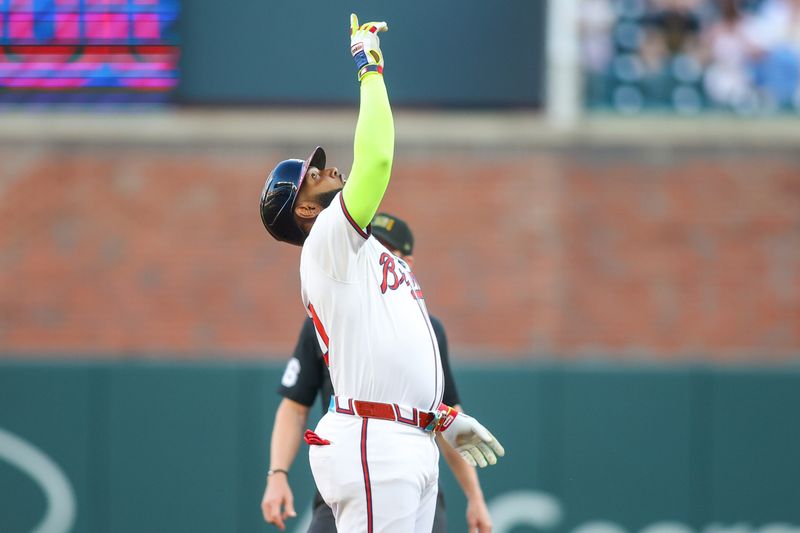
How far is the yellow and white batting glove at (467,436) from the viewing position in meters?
3.57

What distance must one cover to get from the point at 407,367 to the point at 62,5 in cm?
629

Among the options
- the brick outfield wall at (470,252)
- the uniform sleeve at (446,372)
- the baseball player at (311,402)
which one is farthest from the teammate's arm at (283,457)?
the brick outfield wall at (470,252)

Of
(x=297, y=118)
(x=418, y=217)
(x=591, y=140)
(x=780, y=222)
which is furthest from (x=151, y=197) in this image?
(x=780, y=222)

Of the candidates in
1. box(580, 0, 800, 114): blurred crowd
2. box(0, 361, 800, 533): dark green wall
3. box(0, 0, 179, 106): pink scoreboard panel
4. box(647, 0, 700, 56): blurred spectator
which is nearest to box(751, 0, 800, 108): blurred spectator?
box(580, 0, 800, 114): blurred crowd

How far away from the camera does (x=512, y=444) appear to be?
7.12 meters

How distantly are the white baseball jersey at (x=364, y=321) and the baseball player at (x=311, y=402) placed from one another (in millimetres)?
900

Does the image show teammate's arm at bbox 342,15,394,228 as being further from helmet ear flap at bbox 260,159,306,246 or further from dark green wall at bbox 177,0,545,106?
dark green wall at bbox 177,0,545,106

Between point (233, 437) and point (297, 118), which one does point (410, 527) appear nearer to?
point (233, 437)

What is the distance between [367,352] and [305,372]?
1105 mm

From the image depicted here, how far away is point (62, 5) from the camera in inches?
342

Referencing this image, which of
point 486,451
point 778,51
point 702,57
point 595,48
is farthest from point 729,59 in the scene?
point 486,451

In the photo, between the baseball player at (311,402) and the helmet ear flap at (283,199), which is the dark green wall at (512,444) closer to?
the baseball player at (311,402)

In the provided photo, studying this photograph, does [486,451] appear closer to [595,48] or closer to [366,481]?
[366,481]

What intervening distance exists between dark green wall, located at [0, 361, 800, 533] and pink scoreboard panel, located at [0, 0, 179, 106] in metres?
2.65
